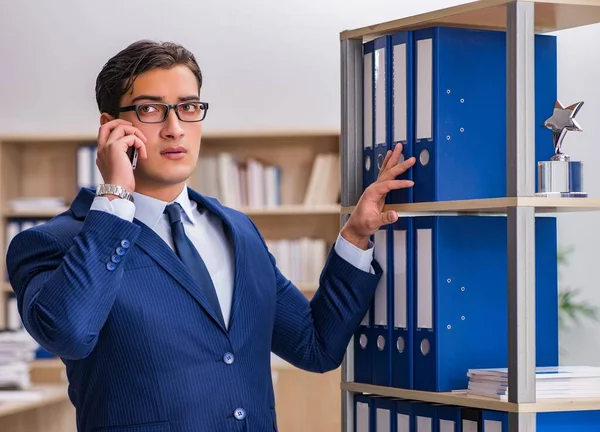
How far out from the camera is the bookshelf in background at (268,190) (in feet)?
17.3

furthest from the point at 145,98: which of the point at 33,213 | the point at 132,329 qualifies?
the point at 33,213

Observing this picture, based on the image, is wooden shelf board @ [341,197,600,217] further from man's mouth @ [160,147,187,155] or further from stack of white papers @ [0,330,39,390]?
stack of white papers @ [0,330,39,390]

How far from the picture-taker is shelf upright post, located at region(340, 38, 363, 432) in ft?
7.91

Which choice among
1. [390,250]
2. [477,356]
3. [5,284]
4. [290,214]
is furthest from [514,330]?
[5,284]

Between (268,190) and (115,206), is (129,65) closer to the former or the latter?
(115,206)

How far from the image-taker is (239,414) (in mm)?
2176

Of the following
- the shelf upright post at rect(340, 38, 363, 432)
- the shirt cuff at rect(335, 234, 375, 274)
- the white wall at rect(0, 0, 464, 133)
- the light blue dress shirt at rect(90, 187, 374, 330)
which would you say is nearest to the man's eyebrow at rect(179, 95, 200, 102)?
the light blue dress shirt at rect(90, 187, 374, 330)

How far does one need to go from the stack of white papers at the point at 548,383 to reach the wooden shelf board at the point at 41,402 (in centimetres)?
239

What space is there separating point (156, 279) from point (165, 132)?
314 millimetres

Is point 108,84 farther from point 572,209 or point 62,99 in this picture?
point 62,99

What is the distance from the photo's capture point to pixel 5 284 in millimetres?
5590

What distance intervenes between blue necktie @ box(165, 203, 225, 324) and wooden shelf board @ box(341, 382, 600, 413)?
438 mm

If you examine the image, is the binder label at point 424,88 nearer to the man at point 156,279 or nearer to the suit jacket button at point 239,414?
the man at point 156,279

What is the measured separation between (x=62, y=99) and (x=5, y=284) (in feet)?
3.75
